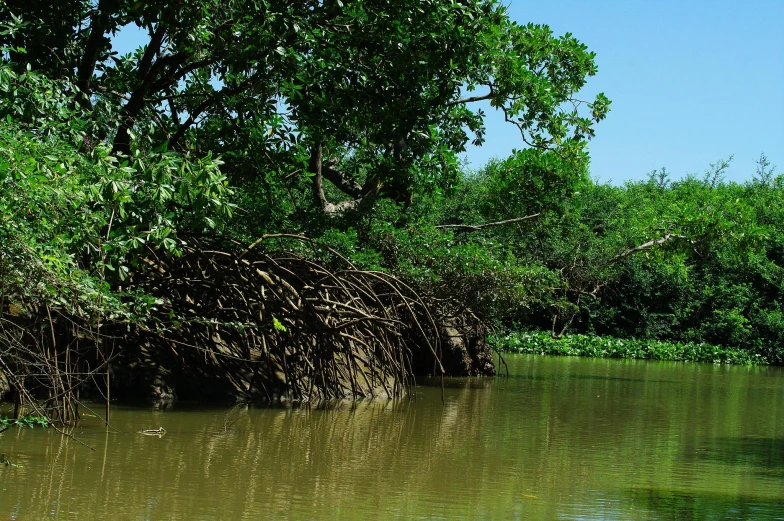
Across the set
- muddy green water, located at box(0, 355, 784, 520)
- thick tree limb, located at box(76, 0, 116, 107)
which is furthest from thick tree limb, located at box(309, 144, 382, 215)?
thick tree limb, located at box(76, 0, 116, 107)

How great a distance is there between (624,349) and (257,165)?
603 inches

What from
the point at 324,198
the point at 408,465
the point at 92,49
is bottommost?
the point at 408,465

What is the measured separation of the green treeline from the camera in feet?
20.1

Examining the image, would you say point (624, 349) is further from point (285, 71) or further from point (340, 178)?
point (285, 71)

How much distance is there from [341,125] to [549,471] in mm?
4906

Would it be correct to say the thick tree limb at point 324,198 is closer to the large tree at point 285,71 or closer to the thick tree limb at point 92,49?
the large tree at point 285,71

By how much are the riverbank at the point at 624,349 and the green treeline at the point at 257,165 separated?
620 centimetres

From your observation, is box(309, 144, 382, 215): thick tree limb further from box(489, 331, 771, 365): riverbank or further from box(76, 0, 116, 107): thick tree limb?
box(489, 331, 771, 365): riverbank

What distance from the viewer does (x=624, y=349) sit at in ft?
79.4

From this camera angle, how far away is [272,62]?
30.0 ft

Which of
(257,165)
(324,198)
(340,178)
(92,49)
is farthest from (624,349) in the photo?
(92,49)

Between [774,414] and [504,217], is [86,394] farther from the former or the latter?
[504,217]

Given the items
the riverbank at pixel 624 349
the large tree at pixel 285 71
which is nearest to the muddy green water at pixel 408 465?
the large tree at pixel 285 71

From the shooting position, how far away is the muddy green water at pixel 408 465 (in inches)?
207
